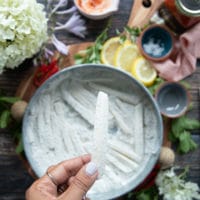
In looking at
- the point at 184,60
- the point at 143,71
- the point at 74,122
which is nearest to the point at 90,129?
the point at 74,122

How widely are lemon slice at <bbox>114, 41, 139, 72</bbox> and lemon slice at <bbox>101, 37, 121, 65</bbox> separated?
0.02 metres

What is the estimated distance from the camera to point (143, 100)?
4.10 ft

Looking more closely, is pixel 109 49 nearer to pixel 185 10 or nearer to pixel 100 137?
pixel 185 10

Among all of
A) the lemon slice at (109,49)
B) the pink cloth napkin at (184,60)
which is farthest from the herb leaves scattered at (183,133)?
the lemon slice at (109,49)

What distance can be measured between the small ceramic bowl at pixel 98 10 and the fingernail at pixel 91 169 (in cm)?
48

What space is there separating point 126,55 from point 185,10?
0.64ft

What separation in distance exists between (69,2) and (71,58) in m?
0.16

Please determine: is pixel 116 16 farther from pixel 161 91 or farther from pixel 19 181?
pixel 19 181

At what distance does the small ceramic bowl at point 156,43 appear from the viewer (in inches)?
50.5

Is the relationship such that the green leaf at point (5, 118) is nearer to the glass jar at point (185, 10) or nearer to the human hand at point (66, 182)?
the human hand at point (66, 182)

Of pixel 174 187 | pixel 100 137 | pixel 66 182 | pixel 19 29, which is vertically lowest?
pixel 174 187

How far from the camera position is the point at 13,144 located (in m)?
1.30

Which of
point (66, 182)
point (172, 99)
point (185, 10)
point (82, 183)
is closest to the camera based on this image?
point (82, 183)

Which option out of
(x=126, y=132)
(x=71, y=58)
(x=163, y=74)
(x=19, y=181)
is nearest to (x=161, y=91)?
(x=163, y=74)
